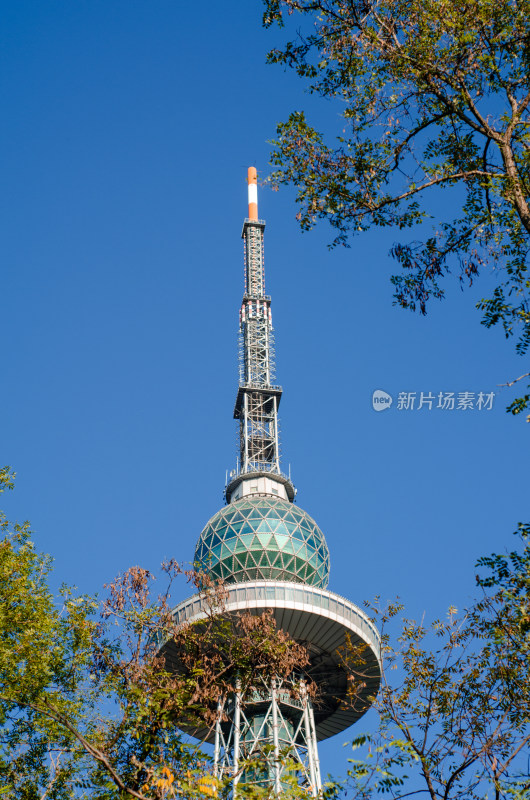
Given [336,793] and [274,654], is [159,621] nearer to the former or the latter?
[274,654]

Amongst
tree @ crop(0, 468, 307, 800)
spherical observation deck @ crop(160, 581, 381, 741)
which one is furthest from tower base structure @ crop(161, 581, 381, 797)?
tree @ crop(0, 468, 307, 800)

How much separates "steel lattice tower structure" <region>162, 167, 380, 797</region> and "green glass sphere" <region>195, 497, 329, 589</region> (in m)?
0.06

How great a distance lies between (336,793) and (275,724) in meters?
34.4

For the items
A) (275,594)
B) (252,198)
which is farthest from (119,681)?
(252,198)

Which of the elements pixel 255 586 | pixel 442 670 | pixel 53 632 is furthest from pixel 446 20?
pixel 255 586

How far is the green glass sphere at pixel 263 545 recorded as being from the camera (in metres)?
53.5

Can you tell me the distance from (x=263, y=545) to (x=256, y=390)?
16083 mm

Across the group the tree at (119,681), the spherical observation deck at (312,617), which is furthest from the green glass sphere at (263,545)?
the tree at (119,681)

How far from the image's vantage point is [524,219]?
46.9 feet

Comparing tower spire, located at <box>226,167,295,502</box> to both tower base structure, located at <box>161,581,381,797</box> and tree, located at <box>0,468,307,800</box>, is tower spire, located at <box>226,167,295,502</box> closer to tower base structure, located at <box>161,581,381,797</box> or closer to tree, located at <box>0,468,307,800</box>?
tower base structure, located at <box>161,581,381,797</box>

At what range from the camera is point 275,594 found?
49906mm

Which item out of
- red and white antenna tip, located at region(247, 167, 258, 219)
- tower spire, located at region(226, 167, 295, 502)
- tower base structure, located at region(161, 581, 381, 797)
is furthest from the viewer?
red and white antenna tip, located at region(247, 167, 258, 219)

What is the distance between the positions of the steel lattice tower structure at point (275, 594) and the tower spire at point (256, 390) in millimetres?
115

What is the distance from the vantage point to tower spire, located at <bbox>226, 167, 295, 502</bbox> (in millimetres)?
61812
